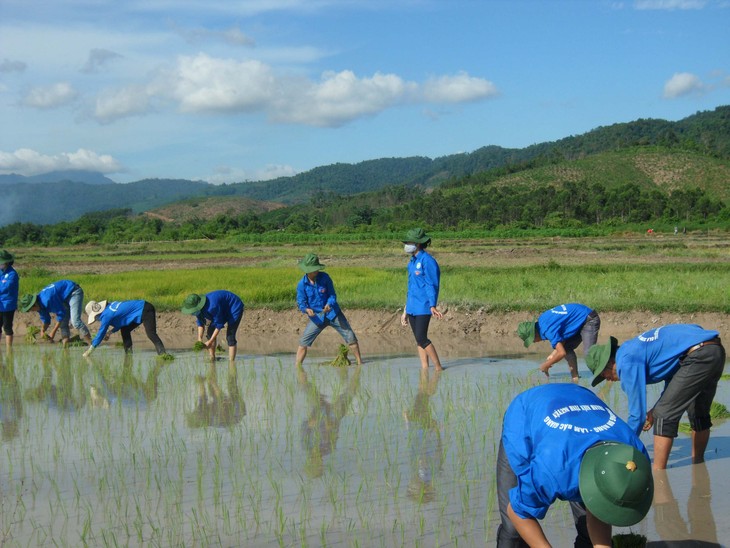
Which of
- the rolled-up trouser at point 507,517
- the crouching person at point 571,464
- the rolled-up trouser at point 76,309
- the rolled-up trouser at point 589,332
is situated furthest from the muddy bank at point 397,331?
the crouching person at point 571,464

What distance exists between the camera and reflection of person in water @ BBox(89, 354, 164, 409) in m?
8.10

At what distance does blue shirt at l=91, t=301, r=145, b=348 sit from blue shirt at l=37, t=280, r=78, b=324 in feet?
5.90

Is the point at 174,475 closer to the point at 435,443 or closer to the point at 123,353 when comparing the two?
the point at 435,443

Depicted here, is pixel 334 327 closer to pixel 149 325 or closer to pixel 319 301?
pixel 319 301

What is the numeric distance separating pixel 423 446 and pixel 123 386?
14.1ft

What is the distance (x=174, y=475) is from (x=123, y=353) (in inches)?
266

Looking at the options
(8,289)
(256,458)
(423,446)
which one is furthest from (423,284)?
(8,289)

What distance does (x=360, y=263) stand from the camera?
98.3 feet

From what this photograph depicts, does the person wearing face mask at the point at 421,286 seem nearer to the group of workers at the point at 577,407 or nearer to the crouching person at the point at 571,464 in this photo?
the group of workers at the point at 577,407

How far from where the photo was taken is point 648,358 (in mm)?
4906

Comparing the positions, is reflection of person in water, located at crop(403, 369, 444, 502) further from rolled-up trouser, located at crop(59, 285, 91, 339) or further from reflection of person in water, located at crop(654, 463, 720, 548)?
rolled-up trouser, located at crop(59, 285, 91, 339)

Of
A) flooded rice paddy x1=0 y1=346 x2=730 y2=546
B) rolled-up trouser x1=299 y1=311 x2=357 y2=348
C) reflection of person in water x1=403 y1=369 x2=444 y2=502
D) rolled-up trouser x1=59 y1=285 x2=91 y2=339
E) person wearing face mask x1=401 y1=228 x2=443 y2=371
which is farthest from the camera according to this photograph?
rolled-up trouser x1=59 y1=285 x2=91 y2=339

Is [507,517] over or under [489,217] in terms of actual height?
under

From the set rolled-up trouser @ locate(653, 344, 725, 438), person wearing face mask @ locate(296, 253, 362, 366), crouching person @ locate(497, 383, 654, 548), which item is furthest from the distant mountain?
crouching person @ locate(497, 383, 654, 548)
